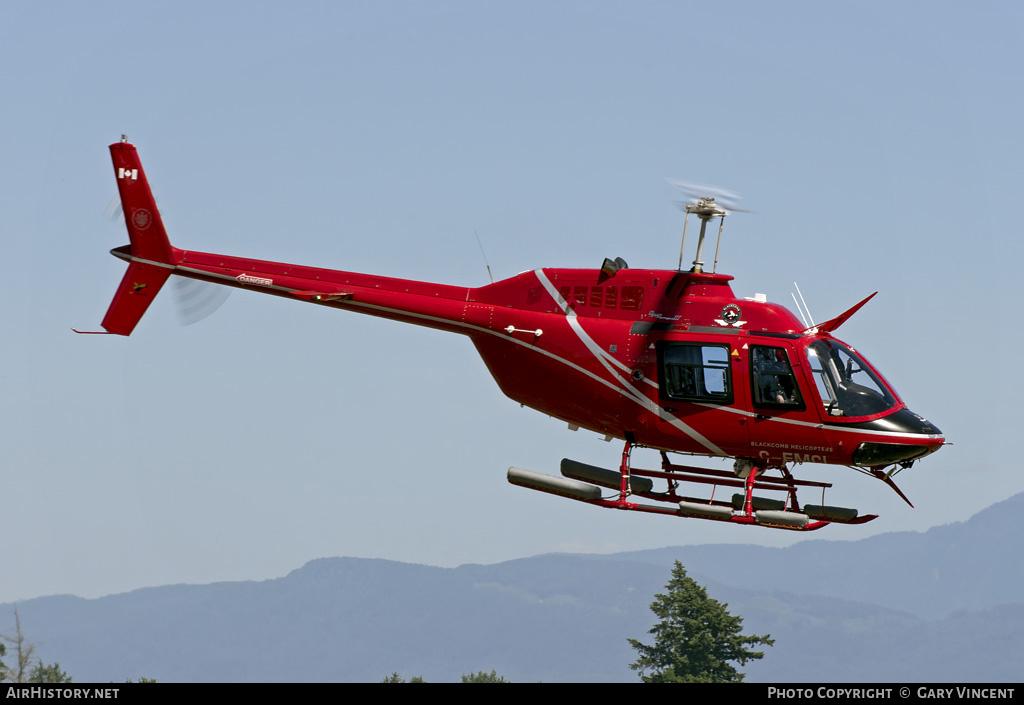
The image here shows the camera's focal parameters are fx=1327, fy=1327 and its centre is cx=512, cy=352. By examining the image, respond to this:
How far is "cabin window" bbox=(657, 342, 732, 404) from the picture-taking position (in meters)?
22.5

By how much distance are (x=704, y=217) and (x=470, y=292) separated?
446 cm

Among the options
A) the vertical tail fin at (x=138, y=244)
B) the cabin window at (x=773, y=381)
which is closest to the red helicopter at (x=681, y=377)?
the cabin window at (x=773, y=381)

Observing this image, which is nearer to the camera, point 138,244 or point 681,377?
point 681,377

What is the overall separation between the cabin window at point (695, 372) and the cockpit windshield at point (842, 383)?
1.49m

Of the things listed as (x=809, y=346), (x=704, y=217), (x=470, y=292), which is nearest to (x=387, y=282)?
(x=470, y=292)

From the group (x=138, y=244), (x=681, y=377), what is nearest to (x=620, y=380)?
(x=681, y=377)

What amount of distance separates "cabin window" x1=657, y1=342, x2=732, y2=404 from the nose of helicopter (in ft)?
8.04

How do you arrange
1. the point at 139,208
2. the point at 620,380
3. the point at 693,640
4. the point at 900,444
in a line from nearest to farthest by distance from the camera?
the point at 900,444 → the point at 620,380 → the point at 139,208 → the point at 693,640

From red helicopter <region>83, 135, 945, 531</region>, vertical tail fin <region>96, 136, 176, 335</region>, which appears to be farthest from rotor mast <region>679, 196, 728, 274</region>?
vertical tail fin <region>96, 136, 176, 335</region>

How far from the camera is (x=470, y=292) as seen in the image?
79.9ft

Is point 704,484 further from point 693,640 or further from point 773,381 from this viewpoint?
point 693,640

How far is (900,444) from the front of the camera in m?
22.4

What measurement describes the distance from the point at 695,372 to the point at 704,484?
7.15ft
